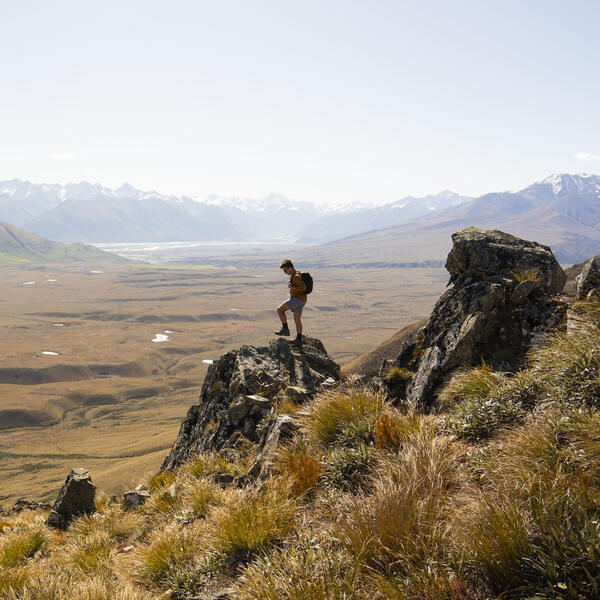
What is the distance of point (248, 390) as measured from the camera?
1359 centimetres

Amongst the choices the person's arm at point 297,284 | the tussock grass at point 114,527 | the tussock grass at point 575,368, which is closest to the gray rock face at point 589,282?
the tussock grass at point 575,368

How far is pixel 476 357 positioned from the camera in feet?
28.7

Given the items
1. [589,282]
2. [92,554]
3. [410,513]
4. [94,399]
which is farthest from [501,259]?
[94,399]

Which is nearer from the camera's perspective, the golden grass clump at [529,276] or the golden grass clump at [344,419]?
the golden grass clump at [344,419]

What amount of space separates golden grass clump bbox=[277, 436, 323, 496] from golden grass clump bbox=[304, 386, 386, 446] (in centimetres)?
29

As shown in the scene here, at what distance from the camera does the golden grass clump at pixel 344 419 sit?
663 cm


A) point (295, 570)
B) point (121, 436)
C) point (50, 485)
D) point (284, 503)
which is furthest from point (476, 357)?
point (121, 436)

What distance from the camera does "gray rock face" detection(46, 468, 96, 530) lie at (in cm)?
1362

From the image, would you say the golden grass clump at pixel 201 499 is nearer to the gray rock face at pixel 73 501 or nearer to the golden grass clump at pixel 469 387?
the golden grass clump at pixel 469 387

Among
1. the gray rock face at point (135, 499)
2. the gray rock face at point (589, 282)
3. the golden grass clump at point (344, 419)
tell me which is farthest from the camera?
the gray rock face at point (135, 499)

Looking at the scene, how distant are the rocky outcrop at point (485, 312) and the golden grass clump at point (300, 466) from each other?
2634 millimetres

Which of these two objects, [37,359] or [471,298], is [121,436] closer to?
[37,359]

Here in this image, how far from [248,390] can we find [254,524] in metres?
8.38

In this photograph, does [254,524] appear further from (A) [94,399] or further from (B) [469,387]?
(A) [94,399]
